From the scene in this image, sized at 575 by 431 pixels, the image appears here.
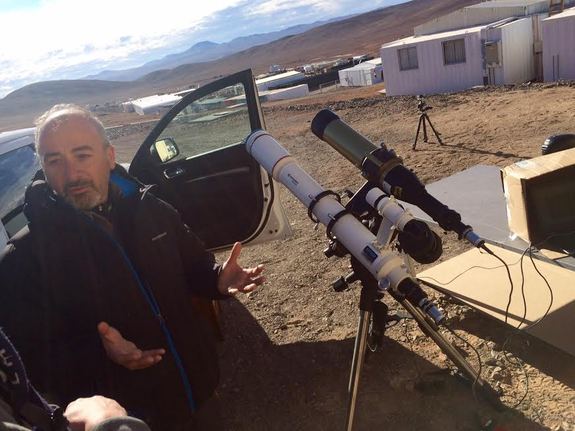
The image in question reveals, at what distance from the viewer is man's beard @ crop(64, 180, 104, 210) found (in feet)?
7.27

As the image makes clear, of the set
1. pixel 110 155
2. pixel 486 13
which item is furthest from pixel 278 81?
pixel 110 155

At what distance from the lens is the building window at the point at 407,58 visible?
21266 millimetres

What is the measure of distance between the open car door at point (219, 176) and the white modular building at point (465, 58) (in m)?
17.4

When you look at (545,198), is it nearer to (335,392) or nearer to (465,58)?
(335,392)

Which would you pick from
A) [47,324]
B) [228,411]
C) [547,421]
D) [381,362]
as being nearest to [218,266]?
[47,324]

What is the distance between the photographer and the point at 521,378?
310 centimetres

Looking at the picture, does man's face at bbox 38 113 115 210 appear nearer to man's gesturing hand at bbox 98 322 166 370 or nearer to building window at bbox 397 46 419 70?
man's gesturing hand at bbox 98 322 166 370

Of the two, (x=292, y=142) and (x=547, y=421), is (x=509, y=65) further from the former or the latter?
(x=547, y=421)

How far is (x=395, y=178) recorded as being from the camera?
2.12m

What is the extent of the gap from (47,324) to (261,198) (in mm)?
2336

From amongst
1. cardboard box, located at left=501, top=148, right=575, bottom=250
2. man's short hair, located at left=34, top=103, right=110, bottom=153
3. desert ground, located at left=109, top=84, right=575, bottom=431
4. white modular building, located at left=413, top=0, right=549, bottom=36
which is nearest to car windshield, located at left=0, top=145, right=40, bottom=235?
man's short hair, located at left=34, top=103, right=110, bottom=153

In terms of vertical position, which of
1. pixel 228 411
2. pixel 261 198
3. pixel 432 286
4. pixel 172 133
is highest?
pixel 172 133

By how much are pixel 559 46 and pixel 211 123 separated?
55.8 feet

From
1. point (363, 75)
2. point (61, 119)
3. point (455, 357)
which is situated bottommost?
point (455, 357)
